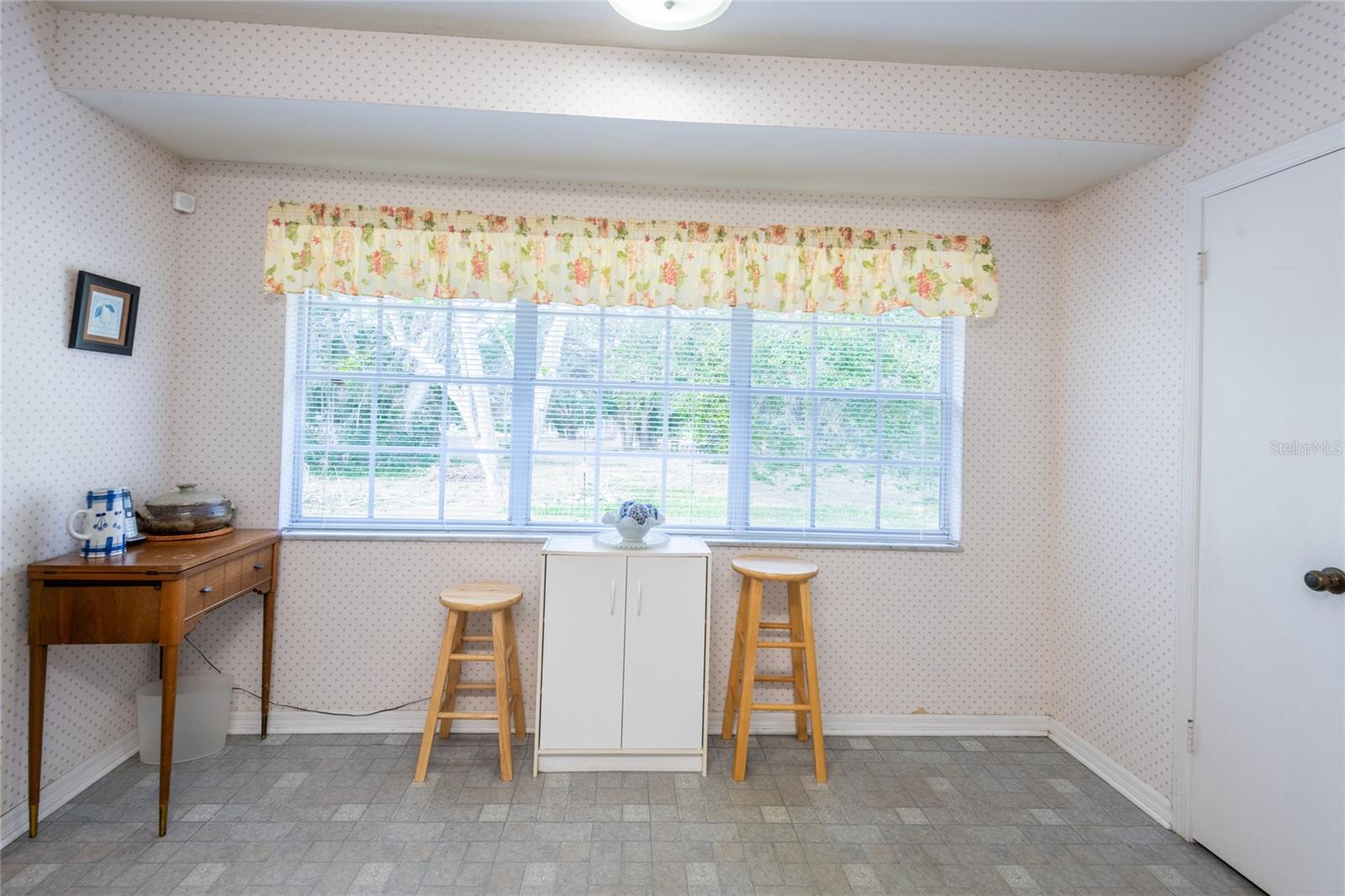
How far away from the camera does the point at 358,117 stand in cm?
235

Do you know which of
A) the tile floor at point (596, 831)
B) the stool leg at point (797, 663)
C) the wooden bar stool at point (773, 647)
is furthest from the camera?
the stool leg at point (797, 663)

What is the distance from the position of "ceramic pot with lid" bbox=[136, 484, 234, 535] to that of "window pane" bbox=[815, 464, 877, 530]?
2573 millimetres

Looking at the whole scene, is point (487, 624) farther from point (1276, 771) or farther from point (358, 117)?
point (1276, 771)

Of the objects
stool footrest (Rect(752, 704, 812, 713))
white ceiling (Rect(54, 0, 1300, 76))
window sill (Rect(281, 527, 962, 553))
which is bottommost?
stool footrest (Rect(752, 704, 812, 713))

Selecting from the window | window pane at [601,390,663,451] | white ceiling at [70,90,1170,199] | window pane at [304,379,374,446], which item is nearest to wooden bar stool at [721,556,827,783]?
the window

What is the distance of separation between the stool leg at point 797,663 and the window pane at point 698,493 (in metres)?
0.49

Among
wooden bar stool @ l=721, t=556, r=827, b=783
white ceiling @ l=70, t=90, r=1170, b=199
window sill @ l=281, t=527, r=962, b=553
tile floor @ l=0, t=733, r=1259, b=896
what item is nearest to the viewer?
tile floor @ l=0, t=733, r=1259, b=896

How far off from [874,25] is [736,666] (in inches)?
97.5

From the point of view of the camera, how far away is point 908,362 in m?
3.15

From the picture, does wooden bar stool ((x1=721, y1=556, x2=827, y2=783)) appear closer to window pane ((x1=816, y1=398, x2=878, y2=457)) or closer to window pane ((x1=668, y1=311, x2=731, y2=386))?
window pane ((x1=816, y1=398, x2=878, y2=457))

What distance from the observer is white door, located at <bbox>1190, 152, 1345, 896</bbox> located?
184cm

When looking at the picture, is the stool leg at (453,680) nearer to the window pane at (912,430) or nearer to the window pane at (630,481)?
the window pane at (630,481)

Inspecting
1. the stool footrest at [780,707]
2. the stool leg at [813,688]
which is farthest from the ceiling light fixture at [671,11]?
the stool footrest at [780,707]

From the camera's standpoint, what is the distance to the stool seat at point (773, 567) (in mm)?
2590
